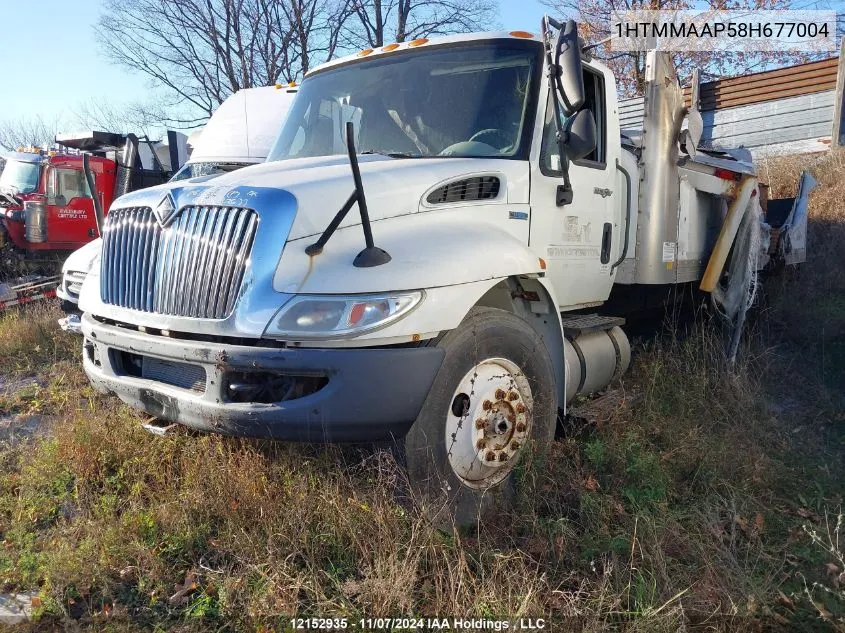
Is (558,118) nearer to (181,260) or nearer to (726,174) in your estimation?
(181,260)

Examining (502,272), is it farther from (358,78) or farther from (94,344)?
(94,344)

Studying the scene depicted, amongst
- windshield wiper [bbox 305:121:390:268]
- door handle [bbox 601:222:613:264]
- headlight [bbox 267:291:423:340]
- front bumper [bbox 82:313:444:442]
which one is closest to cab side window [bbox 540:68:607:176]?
door handle [bbox 601:222:613:264]

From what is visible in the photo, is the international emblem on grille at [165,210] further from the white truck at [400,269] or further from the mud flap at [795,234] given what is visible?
the mud flap at [795,234]

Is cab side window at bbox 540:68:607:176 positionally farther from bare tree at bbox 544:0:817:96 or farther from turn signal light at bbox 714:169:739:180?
bare tree at bbox 544:0:817:96

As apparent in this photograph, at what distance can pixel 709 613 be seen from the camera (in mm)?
2771

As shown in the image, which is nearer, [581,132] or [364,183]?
[364,183]

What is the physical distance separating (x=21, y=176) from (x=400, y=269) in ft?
40.6

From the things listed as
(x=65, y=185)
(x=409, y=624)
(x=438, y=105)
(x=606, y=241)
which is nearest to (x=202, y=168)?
(x=65, y=185)

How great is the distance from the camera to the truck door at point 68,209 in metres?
12.3

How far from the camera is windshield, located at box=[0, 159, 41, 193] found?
12.6 m

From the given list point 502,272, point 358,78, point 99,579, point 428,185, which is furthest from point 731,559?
point 358,78

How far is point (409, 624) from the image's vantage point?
262 centimetres

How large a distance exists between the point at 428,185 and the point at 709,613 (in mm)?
2383

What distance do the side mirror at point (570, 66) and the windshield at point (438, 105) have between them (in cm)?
47
